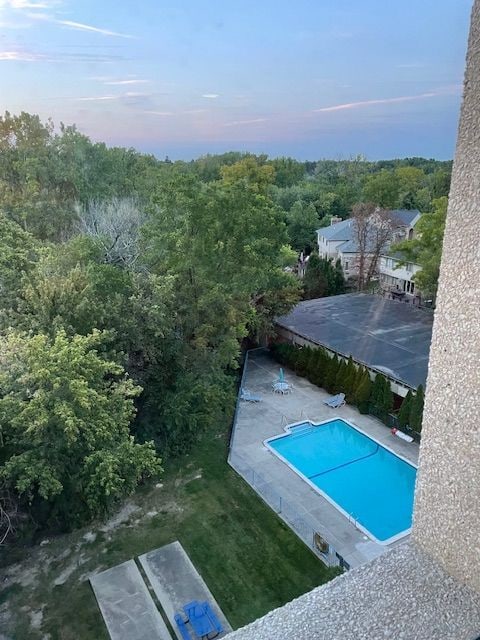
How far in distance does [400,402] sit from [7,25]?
12.9 meters

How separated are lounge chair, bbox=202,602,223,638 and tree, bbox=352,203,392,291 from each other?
18.6 m

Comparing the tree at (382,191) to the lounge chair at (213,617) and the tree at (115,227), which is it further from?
the lounge chair at (213,617)

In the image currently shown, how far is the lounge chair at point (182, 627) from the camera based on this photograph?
6.91 meters

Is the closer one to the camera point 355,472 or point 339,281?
point 355,472

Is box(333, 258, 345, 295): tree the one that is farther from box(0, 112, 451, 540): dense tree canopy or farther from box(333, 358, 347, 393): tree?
box(333, 358, 347, 393): tree

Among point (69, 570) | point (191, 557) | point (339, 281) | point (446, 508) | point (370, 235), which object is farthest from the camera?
point (370, 235)

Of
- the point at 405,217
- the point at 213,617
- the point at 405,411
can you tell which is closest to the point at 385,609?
the point at 213,617

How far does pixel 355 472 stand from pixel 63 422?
23.4ft

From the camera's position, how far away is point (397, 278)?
23.2 m

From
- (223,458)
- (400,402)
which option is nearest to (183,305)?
(223,458)

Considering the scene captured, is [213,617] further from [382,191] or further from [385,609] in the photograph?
[382,191]

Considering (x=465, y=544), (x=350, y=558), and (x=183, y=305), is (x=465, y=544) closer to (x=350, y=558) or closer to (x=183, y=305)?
(x=350, y=558)

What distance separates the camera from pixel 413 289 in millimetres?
22438

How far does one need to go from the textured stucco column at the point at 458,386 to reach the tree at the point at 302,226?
28.4m
